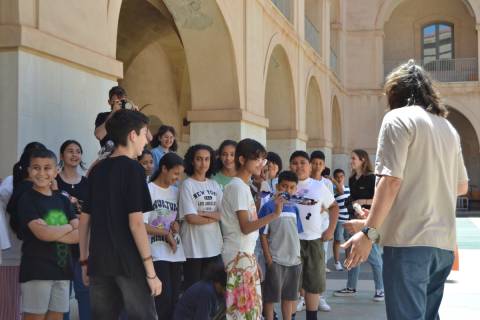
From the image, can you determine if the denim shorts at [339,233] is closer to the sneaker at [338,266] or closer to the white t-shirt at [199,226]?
the sneaker at [338,266]

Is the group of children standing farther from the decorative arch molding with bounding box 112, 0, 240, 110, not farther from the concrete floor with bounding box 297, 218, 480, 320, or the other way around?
the decorative arch molding with bounding box 112, 0, 240, 110

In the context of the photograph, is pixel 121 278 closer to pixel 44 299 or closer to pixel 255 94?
pixel 44 299

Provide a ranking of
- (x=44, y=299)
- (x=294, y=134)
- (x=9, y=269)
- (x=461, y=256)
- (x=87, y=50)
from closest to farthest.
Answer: (x=44, y=299), (x=9, y=269), (x=87, y=50), (x=461, y=256), (x=294, y=134)

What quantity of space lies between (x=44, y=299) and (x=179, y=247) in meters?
1.38

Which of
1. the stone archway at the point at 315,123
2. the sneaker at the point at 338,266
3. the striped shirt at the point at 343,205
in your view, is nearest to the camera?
the striped shirt at the point at 343,205

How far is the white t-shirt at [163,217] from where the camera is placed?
17.6ft

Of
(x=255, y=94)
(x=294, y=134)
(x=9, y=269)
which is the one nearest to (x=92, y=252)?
(x=9, y=269)

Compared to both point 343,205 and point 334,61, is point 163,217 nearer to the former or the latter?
point 343,205

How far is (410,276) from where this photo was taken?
10.6ft

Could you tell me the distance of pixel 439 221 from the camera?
329 centimetres

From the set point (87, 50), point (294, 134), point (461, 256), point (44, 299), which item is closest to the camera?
point (44, 299)

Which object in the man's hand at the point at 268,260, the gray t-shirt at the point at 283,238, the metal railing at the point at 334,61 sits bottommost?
the man's hand at the point at 268,260

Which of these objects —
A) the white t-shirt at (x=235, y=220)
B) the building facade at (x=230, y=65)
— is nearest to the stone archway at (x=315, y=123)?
the building facade at (x=230, y=65)

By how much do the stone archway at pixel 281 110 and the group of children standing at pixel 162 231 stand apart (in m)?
9.29
